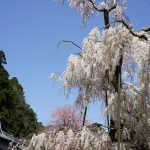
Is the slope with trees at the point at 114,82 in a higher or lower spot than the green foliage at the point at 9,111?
lower

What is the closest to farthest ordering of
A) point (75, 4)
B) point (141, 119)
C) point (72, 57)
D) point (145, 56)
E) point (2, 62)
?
point (145, 56) → point (141, 119) → point (72, 57) → point (75, 4) → point (2, 62)

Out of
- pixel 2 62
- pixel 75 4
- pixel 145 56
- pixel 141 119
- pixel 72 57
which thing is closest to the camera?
pixel 145 56

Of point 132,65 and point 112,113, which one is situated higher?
point 132,65

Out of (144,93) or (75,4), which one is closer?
(144,93)

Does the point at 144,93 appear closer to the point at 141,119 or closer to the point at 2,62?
the point at 141,119

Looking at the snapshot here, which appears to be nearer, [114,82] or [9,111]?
[114,82]

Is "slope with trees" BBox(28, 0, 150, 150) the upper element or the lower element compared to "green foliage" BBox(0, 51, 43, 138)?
lower

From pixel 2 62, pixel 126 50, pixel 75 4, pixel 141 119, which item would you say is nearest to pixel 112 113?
pixel 141 119

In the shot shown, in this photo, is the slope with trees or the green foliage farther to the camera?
the green foliage

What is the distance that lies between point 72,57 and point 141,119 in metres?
2.18

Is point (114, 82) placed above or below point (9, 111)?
below

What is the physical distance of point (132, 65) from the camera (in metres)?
8.85

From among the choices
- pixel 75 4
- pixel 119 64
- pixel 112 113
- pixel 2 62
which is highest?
pixel 2 62

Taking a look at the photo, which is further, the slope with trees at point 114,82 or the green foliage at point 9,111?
the green foliage at point 9,111
